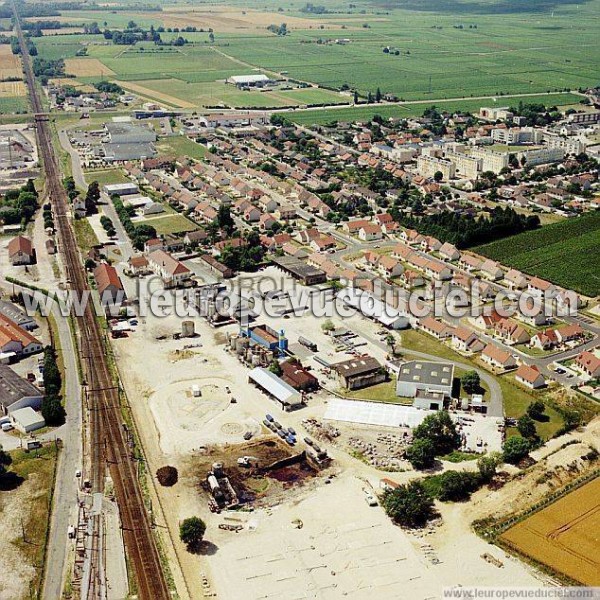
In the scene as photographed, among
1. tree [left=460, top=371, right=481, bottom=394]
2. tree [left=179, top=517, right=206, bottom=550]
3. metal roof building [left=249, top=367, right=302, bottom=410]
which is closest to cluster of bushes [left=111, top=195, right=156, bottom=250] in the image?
metal roof building [left=249, top=367, right=302, bottom=410]

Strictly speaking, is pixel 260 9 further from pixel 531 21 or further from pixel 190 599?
pixel 190 599

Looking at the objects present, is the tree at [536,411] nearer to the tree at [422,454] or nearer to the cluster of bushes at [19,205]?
the tree at [422,454]

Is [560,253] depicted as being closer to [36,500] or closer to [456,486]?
[456,486]

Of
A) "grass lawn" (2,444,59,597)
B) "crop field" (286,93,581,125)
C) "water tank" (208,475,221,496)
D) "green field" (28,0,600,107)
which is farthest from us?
"green field" (28,0,600,107)

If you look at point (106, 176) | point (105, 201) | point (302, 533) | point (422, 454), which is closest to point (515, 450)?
point (422, 454)

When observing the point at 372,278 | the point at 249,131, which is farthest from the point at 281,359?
the point at 249,131

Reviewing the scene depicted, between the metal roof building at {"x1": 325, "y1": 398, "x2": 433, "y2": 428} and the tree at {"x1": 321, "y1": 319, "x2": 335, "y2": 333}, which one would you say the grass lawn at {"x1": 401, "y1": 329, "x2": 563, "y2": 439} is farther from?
the metal roof building at {"x1": 325, "y1": 398, "x2": 433, "y2": 428}
